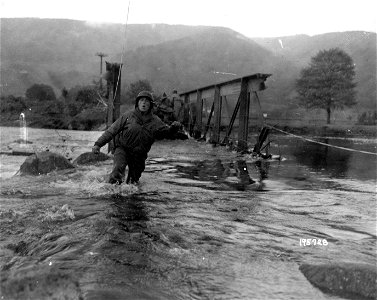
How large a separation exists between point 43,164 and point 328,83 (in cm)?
5197

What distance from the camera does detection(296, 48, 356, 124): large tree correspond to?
2202 inches

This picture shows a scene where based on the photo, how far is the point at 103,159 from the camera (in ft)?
42.4

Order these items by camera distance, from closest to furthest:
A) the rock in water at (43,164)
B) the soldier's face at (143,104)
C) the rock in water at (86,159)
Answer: the soldier's face at (143,104), the rock in water at (43,164), the rock in water at (86,159)

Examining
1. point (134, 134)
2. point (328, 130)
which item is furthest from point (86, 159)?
point (328, 130)

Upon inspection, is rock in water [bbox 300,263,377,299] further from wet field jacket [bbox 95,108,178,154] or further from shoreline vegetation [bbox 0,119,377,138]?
shoreline vegetation [bbox 0,119,377,138]

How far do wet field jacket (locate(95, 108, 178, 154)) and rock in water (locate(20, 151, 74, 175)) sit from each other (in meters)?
3.28

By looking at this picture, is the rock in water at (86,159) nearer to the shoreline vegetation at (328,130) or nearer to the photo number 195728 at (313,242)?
the photo number 195728 at (313,242)

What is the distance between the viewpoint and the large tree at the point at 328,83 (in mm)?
55938

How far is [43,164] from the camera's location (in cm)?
1037

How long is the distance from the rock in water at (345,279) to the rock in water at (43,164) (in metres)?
8.05

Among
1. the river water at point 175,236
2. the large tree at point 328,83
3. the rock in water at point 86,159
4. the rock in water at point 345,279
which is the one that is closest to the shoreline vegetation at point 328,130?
the large tree at point 328,83

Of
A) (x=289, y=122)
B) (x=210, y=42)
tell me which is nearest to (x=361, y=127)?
(x=289, y=122)

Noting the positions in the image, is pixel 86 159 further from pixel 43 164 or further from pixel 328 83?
pixel 328 83

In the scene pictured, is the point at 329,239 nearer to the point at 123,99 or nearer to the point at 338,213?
the point at 338,213
